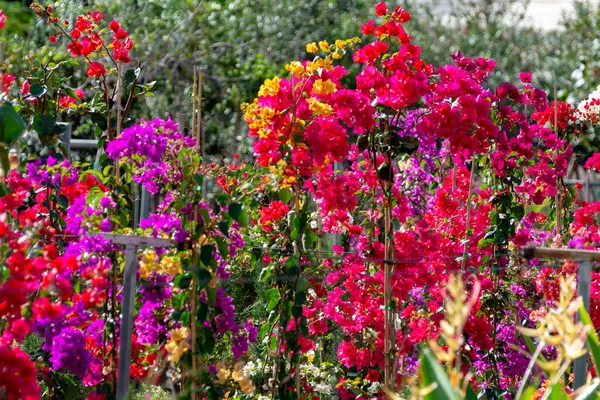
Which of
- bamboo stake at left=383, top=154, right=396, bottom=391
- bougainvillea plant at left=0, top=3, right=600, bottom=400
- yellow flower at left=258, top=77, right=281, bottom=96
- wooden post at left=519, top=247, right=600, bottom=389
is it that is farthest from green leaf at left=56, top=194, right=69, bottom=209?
wooden post at left=519, top=247, right=600, bottom=389

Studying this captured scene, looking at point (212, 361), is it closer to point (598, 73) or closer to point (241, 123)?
point (241, 123)

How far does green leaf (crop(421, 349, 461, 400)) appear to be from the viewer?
4.94ft

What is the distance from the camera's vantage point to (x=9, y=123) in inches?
76.7

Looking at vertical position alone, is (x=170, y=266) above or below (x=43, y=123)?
below

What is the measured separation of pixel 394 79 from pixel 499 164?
0.85 metres

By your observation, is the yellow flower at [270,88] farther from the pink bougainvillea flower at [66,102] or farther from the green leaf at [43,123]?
the pink bougainvillea flower at [66,102]

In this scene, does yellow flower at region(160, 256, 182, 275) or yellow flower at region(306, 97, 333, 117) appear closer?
yellow flower at region(160, 256, 182, 275)

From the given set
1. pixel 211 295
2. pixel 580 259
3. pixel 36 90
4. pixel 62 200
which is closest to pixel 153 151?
pixel 211 295

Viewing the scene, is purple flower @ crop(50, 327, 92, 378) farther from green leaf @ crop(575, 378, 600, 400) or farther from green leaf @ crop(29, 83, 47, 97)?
green leaf @ crop(575, 378, 600, 400)

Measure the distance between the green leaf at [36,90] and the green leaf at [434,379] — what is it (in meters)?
1.82

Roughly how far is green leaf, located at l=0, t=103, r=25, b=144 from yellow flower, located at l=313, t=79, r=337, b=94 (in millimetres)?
965

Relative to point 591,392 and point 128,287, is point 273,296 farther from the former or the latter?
point 591,392

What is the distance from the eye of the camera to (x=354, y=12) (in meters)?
11.2

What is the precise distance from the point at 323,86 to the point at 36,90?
958mm
